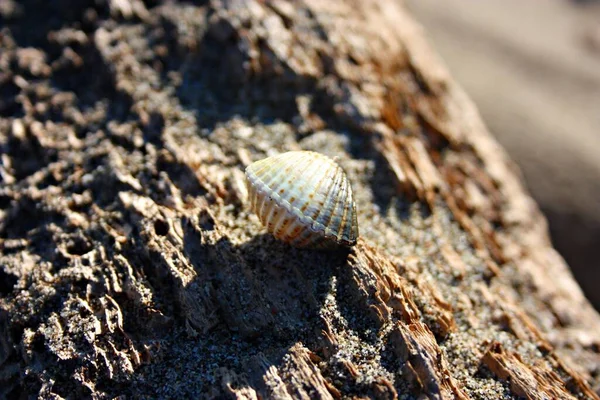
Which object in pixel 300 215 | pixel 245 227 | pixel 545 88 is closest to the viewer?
pixel 300 215

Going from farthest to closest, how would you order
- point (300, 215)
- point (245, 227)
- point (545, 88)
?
point (545, 88) < point (245, 227) < point (300, 215)

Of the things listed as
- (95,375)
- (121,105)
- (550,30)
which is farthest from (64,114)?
(550,30)

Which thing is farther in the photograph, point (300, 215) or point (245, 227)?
point (245, 227)

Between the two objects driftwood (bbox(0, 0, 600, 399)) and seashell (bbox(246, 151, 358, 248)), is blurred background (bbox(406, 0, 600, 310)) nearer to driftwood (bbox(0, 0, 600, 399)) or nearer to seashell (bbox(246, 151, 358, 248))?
driftwood (bbox(0, 0, 600, 399))

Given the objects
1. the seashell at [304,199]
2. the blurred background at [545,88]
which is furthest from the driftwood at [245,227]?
the blurred background at [545,88]

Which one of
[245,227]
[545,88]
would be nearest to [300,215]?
[245,227]

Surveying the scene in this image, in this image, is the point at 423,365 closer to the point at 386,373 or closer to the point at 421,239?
the point at 386,373

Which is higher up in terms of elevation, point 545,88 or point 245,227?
point 245,227

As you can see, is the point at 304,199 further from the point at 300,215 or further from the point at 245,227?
the point at 245,227
